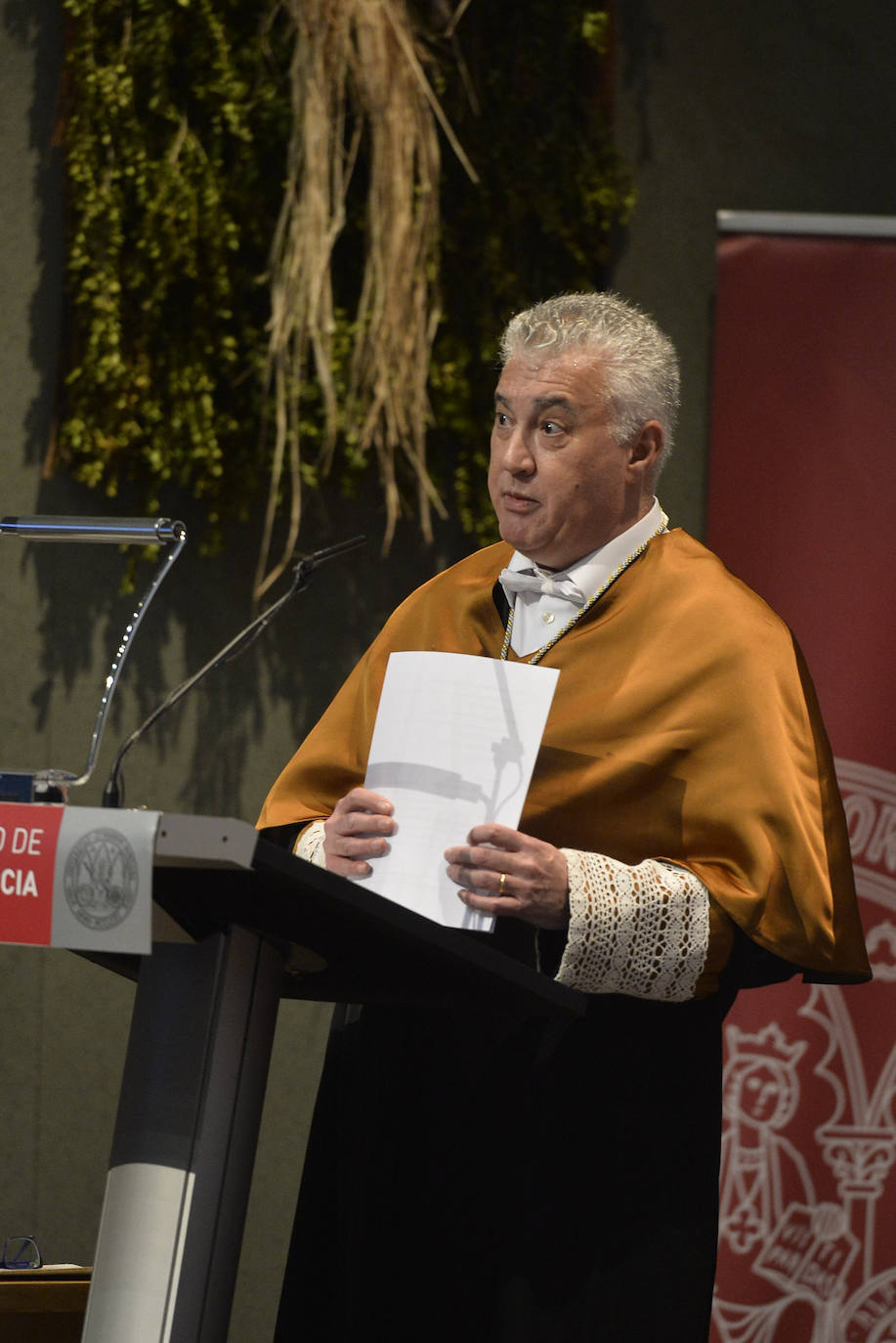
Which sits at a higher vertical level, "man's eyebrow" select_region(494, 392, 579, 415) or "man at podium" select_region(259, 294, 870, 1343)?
"man's eyebrow" select_region(494, 392, 579, 415)

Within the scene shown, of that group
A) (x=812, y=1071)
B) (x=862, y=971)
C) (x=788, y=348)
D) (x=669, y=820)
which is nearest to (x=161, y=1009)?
(x=669, y=820)

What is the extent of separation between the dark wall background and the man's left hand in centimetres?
187

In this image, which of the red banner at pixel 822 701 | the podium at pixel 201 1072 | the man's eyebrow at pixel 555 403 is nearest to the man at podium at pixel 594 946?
the man's eyebrow at pixel 555 403

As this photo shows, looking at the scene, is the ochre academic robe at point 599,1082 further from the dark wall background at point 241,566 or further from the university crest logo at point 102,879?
the dark wall background at point 241,566

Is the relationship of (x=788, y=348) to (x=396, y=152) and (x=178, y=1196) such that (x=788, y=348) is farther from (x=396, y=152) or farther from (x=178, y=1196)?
(x=178, y=1196)

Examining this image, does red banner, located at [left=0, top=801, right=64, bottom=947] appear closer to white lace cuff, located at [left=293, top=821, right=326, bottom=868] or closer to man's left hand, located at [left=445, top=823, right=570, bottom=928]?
man's left hand, located at [left=445, top=823, right=570, bottom=928]

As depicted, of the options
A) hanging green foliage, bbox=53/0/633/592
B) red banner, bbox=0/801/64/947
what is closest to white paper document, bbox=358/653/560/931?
red banner, bbox=0/801/64/947

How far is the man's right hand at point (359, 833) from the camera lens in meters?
1.29

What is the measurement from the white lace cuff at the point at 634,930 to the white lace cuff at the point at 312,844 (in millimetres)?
270

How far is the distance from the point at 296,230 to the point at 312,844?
5.94 feet

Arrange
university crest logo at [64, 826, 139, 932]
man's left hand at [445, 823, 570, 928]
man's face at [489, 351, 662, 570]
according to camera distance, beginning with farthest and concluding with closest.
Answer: man's face at [489, 351, 662, 570], man's left hand at [445, 823, 570, 928], university crest logo at [64, 826, 139, 932]

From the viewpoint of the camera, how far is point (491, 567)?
1729mm

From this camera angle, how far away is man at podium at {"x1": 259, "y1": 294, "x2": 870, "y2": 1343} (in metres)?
1.38

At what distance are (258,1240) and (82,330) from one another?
73.7 inches
